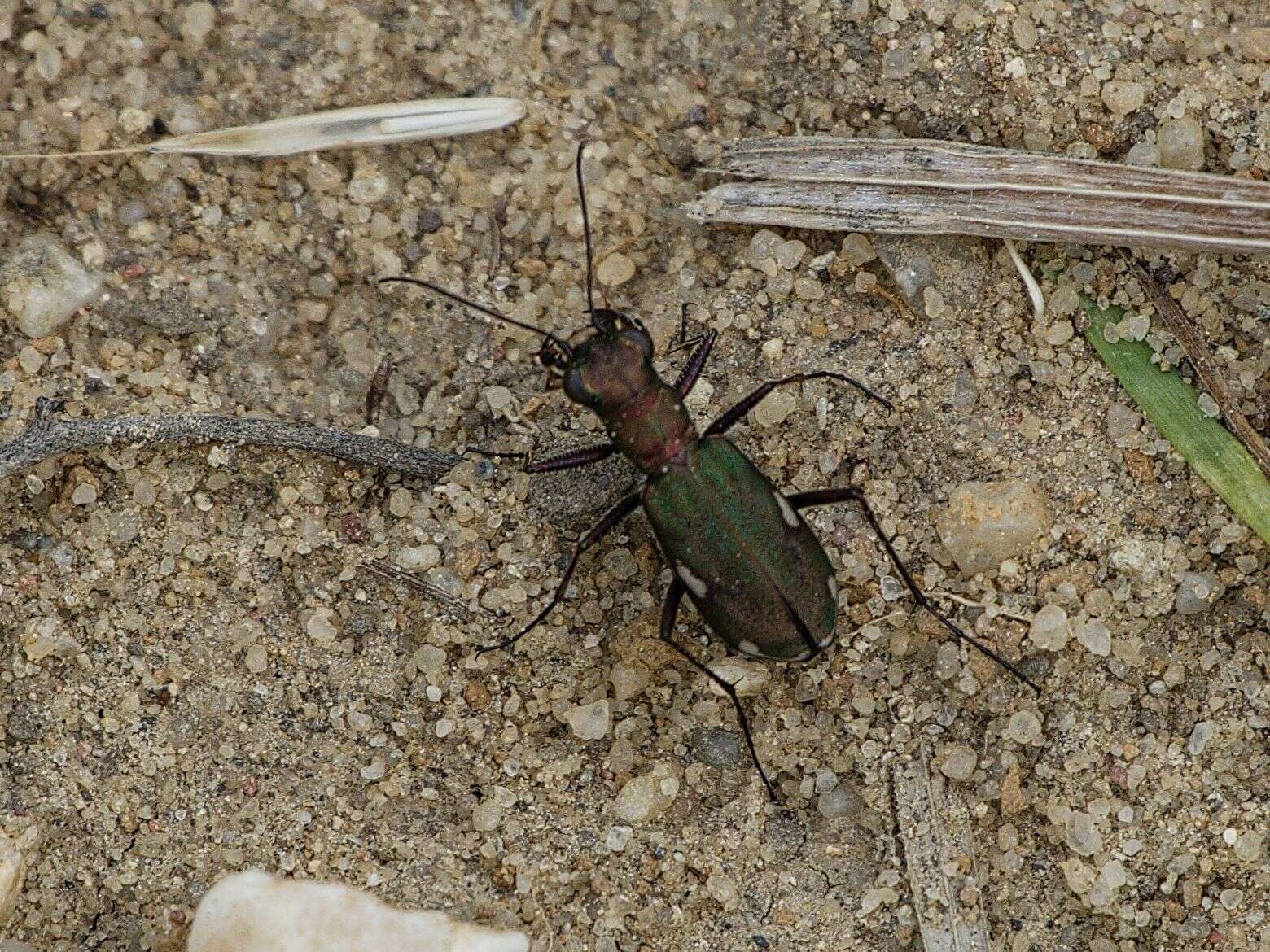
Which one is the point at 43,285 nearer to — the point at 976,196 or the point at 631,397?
the point at 631,397

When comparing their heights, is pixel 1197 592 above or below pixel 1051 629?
above

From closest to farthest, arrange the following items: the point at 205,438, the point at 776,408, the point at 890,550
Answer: the point at 890,550 < the point at 205,438 < the point at 776,408

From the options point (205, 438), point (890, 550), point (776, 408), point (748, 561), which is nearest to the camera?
point (748, 561)

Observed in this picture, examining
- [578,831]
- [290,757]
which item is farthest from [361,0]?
[578,831]

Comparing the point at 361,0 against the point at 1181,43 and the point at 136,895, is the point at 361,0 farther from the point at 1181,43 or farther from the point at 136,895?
the point at 136,895

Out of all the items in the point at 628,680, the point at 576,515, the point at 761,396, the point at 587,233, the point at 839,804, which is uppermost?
the point at 587,233

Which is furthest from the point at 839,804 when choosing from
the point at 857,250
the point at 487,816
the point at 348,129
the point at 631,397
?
the point at 348,129

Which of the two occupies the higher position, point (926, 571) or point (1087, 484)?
point (1087, 484)
